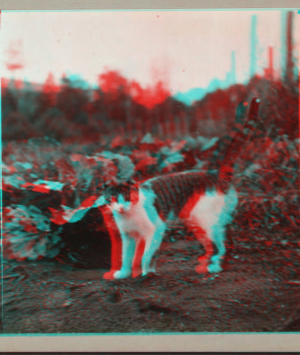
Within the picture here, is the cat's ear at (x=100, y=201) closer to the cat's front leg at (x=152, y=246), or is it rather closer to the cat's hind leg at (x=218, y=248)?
the cat's front leg at (x=152, y=246)

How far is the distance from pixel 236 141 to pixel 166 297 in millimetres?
1177

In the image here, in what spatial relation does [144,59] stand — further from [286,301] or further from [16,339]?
[16,339]

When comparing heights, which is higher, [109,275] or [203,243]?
[203,243]

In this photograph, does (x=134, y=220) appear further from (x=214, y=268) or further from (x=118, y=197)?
(x=214, y=268)

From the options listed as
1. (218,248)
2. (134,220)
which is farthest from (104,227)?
(218,248)

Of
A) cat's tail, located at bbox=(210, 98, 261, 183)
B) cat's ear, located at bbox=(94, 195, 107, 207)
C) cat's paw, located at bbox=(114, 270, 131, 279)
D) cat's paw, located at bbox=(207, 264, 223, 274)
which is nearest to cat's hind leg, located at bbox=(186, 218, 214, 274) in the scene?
cat's paw, located at bbox=(207, 264, 223, 274)

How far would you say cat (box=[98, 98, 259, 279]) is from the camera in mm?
1972

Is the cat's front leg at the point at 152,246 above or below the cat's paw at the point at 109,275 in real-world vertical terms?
above

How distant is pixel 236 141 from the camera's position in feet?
6.50

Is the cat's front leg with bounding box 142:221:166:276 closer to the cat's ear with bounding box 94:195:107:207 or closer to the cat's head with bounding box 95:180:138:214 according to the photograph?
the cat's head with bounding box 95:180:138:214

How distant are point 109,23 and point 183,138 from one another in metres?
0.96

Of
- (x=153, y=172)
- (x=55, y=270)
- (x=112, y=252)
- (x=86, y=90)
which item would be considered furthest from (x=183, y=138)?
(x=55, y=270)

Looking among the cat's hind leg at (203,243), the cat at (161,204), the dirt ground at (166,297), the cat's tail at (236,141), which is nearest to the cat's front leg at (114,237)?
the cat at (161,204)

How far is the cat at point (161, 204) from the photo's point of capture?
1.97 m
